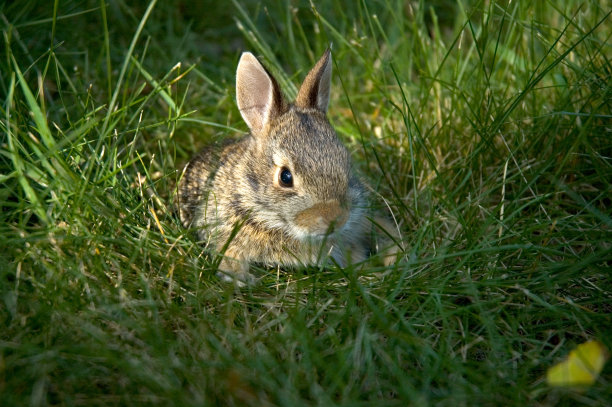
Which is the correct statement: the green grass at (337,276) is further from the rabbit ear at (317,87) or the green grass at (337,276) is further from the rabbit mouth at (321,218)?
the rabbit ear at (317,87)

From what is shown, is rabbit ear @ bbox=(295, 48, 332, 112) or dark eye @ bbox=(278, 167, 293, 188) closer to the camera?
dark eye @ bbox=(278, 167, 293, 188)

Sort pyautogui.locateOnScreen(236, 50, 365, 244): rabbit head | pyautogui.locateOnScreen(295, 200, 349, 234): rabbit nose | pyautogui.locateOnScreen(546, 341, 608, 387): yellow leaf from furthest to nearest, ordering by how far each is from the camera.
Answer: pyautogui.locateOnScreen(236, 50, 365, 244): rabbit head
pyautogui.locateOnScreen(295, 200, 349, 234): rabbit nose
pyautogui.locateOnScreen(546, 341, 608, 387): yellow leaf

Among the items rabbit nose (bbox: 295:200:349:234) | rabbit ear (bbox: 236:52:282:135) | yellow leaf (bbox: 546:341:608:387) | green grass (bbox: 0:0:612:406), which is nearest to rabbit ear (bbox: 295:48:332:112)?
rabbit ear (bbox: 236:52:282:135)

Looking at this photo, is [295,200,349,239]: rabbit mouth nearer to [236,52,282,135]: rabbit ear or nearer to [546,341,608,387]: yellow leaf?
[236,52,282,135]: rabbit ear

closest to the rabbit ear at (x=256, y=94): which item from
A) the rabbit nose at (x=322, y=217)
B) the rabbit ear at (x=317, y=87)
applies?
the rabbit ear at (x=317, y=87)

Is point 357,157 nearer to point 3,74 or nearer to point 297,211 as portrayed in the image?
point 297,211

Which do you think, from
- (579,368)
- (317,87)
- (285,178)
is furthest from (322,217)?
(579,368)

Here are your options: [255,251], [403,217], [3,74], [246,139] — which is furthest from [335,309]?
[3,74]
